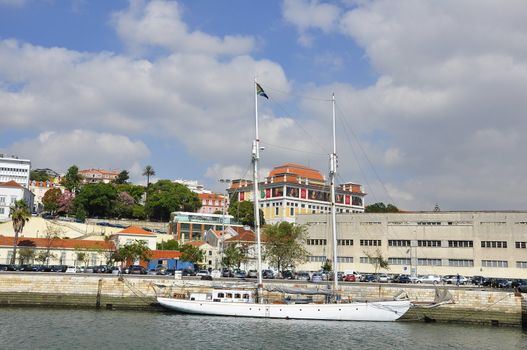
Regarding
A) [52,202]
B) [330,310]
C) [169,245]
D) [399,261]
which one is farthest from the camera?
[52,202]

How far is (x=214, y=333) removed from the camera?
3959 cm

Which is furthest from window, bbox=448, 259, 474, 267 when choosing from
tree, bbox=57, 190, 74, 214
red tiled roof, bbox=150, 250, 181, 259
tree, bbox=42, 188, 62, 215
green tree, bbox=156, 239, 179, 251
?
tree, bbox=42, 188, 62, 215

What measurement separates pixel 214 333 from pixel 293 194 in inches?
4864

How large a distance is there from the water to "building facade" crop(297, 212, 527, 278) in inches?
1434

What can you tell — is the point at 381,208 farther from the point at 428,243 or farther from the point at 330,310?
the point at 330,310

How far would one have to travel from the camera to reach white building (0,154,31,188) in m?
175

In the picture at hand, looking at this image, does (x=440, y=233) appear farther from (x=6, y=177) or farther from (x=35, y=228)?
(x=6, y=177)

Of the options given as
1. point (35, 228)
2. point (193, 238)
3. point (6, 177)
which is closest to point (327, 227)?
point (193, 238)

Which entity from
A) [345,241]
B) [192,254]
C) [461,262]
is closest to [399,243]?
[345,241]

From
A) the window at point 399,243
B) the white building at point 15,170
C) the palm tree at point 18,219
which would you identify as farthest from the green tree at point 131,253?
the white building at point 15,170

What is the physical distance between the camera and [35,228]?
94.3m

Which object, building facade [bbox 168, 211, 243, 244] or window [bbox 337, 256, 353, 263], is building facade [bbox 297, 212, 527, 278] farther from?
building facade [bbox 168, 211, 243, 244]

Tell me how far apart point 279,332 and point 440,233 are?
50206 millimetres

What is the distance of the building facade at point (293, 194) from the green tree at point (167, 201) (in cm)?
1741
